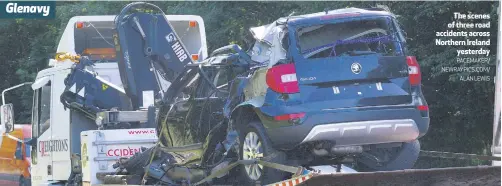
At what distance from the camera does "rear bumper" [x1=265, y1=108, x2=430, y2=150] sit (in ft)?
27.5

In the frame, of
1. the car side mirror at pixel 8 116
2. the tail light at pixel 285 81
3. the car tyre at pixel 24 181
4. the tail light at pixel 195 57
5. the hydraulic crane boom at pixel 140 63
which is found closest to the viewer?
the tail light at pixel 285 81

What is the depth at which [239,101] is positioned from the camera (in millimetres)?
9078

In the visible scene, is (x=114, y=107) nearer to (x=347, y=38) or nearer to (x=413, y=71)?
(x=347, y=38)

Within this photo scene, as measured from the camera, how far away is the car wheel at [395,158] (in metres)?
9.19

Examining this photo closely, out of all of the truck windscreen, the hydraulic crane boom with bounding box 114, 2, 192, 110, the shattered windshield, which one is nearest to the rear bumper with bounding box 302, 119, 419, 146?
the shattered windshield

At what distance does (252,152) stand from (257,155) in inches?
5.0

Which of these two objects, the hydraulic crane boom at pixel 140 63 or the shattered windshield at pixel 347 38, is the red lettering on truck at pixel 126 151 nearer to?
the hydraulic crane boom at pixel 140 63

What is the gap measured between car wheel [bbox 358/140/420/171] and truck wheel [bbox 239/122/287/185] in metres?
0.95

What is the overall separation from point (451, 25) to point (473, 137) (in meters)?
2.03

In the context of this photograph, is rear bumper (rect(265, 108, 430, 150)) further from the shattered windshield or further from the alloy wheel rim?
the shattered windshield

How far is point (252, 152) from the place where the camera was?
8883mm

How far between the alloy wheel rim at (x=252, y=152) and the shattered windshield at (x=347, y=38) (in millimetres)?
914

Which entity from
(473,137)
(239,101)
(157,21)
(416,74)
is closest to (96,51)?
(157,21)

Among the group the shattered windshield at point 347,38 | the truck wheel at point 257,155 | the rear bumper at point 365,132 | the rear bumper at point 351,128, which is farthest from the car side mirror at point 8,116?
the rear bumper at point 365,132
